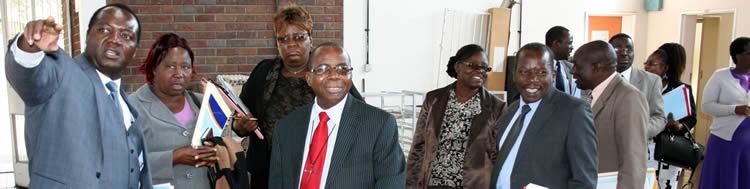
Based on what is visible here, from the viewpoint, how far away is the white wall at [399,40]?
241 inches

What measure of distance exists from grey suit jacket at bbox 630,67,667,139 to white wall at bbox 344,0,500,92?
12.3 feet

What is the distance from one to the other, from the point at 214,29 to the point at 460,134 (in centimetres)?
367

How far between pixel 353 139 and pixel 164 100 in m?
0.86

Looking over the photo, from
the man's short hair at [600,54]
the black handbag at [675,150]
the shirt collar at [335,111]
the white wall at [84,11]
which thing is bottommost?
the black handbag at [675,150]

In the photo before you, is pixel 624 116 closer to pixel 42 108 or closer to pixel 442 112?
pixel 442 112

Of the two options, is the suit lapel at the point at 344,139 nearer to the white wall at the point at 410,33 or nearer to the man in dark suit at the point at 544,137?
the man in dark suit at the point at 544,137

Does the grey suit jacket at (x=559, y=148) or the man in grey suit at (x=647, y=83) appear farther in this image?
the man in grey suit at (x=647, y=83)

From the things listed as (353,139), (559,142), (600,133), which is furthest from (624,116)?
(353,139)

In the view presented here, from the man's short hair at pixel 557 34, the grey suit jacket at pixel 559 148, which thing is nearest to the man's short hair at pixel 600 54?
the grey suit jacket at pixel 559 148

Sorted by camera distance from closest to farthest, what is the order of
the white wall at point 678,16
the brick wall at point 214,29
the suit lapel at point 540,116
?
the suit lapel at point 540,116 → the brick wall at point 214,29 → the white wall at point 678,16

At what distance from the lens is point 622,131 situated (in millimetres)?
1956

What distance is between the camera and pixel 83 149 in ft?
4.15

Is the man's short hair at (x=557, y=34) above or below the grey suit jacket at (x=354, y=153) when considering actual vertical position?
above

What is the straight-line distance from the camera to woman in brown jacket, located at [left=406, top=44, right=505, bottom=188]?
7.81 feet
